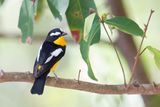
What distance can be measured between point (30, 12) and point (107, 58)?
7.36 feet

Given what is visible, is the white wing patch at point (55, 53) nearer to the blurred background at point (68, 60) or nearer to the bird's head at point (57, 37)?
the bird's head at point (57, 37)

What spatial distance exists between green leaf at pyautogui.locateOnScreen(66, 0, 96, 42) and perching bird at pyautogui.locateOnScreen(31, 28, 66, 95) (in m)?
0.26

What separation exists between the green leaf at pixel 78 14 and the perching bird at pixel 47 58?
0.85 feet

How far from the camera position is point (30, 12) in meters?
2.30

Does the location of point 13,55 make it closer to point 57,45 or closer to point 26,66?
point 26,66

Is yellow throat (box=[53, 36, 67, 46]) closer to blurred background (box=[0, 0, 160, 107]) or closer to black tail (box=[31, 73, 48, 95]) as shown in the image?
black tail (box=[31, 73, 48, 95])

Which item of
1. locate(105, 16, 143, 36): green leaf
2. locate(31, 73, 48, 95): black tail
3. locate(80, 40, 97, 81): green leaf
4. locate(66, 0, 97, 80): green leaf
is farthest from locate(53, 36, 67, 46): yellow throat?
locate(105, 16, 143, 36): green leaf

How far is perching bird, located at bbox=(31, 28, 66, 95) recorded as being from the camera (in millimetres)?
2440

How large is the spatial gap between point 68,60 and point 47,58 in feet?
7.92

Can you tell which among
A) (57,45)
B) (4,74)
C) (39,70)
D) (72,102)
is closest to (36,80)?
(39,70)

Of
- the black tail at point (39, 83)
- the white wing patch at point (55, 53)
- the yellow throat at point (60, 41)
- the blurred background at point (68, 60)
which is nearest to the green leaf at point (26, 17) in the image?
the black tail at point (39, 83)

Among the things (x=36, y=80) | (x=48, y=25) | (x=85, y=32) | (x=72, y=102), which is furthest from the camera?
(x=72, y=102)

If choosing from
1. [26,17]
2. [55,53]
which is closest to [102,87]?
[26,17]

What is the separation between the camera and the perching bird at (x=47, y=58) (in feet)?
8.01
